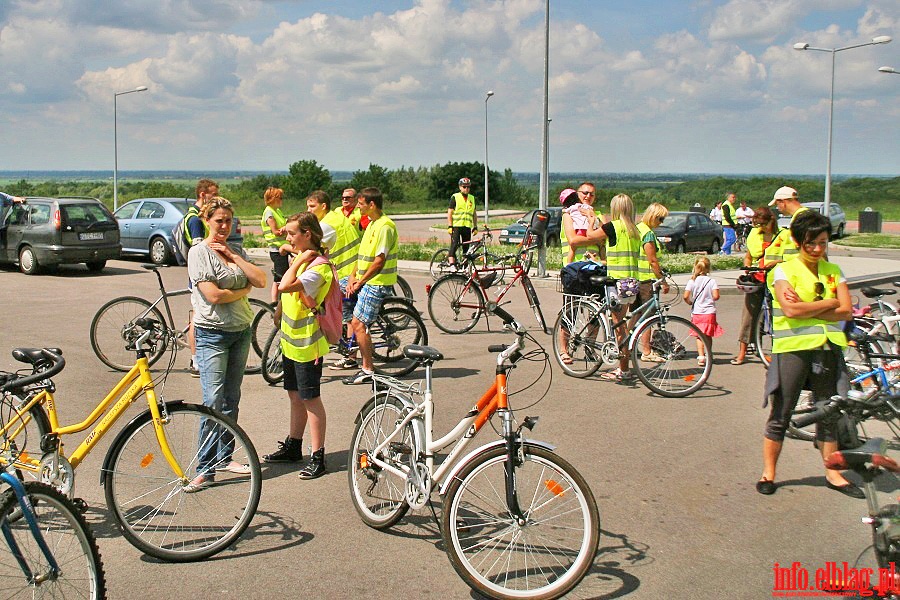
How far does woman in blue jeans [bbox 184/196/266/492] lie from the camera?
19.3 feet

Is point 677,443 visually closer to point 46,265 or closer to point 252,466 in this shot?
point 252,466

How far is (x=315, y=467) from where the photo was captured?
6.25 m

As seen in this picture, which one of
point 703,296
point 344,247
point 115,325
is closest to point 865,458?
point 703,296

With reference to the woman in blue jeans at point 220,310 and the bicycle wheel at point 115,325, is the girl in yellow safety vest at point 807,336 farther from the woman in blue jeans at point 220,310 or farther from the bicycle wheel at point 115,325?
the bicycle wheel at point 115,325

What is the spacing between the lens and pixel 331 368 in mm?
10008

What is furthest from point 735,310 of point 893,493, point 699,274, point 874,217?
point 874,217

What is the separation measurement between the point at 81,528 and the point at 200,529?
137cm

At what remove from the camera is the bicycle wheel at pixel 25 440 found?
5062 mm

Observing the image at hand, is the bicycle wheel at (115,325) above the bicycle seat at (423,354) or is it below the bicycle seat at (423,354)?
below

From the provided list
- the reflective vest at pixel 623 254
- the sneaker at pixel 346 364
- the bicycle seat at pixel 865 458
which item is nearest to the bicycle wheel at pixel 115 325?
the sneaker at pixel 346 364

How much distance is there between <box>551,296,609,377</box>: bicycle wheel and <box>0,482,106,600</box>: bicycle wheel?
631 cm

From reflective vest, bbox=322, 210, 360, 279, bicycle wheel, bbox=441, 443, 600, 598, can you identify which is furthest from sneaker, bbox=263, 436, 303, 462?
reflective vest, bbox=322, 210, 360, 279

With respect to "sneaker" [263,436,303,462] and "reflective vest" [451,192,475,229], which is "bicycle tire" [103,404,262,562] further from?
"reflective vest" [451,192,475,229]

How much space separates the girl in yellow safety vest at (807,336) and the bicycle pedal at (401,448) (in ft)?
8.27
